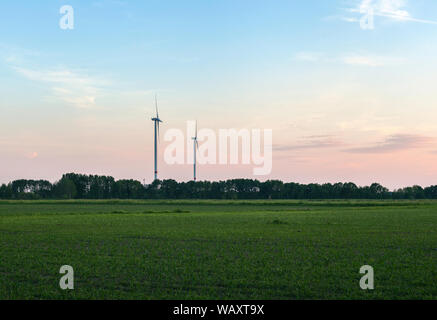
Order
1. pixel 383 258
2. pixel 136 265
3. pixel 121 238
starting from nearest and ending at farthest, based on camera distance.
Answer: pixel 136 265, pixel 383 258, pixel 121 238

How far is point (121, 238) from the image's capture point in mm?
30125

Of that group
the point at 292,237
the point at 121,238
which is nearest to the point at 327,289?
the point at 292,237

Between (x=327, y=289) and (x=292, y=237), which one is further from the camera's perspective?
(x=292, y=237)

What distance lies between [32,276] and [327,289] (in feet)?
36.7

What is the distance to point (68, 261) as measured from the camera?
1988cm

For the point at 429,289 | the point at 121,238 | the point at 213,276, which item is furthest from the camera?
the point at 121,238

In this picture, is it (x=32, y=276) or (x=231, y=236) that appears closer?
(x=32, y=276)
